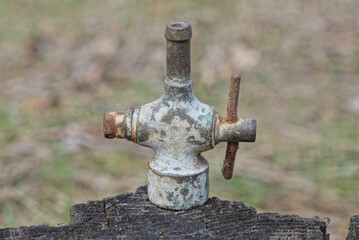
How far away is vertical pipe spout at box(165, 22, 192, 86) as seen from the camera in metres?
1.61

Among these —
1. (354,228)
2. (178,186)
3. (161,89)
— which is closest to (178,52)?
(178,186)

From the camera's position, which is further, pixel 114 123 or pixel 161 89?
pixel 161 89

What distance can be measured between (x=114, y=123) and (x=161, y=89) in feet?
8.38

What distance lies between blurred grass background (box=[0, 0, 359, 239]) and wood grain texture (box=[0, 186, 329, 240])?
63.0 inches

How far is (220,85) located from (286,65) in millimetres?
516

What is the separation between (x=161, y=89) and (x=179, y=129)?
2567 mm

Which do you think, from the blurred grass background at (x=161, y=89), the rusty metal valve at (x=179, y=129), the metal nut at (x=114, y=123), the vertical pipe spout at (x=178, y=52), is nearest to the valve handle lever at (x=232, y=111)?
the rusty metal valve at (x=179, y=129)

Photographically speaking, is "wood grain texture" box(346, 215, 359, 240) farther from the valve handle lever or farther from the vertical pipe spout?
the vertical pipe spout

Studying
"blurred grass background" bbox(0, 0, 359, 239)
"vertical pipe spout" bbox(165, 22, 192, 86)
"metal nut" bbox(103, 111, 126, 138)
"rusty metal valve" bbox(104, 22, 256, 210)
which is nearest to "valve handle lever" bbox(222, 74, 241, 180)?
"rusty metal valve" bbox(104, 22, 256, 210)

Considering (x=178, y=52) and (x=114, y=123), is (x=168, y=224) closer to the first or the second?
(x=114, y=123)

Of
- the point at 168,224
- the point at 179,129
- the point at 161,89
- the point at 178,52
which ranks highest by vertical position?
the point at 178,52

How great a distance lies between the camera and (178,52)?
1636mm

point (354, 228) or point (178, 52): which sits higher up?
point (178, 52)

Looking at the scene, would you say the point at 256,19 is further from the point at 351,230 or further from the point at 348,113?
the point at 351,230
